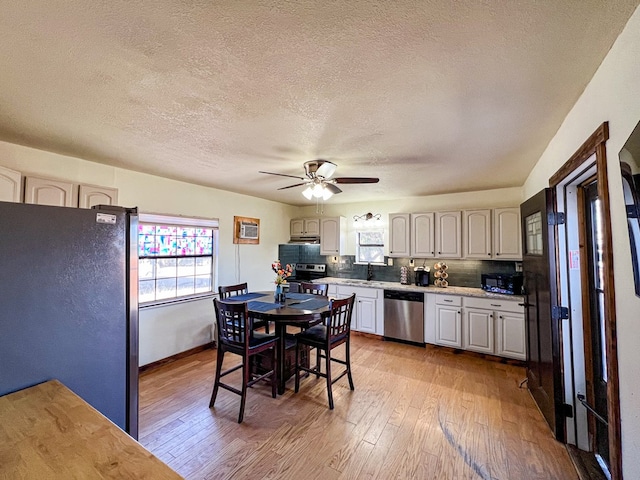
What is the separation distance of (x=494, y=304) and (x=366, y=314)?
182cm

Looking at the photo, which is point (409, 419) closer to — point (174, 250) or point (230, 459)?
point (230, 459)

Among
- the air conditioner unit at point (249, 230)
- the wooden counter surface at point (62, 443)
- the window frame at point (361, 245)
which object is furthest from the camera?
the window frame at point (361, 245)

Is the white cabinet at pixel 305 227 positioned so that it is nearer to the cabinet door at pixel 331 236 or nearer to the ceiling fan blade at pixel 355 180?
the cabinet door at pixel 331 236

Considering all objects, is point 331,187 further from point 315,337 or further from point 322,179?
point 315,337

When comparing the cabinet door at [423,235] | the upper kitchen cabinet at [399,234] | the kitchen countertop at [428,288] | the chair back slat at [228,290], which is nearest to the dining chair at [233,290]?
the chair back slat at [228,290]

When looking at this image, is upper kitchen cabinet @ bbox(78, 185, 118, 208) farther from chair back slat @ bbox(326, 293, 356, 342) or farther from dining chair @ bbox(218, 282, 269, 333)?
chair back slat @ bbox(326, 293, 356, 342)

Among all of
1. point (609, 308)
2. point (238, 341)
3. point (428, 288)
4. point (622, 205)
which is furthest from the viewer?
point (428, 288)

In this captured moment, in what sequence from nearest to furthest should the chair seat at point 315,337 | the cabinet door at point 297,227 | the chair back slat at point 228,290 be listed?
the chair seat at point 315,337
the chair back slat at point 228,290
the cabinet door at point 297,227

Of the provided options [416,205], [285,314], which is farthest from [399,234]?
[285,314]

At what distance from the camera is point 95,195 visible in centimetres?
270

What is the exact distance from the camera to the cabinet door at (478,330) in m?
3.63

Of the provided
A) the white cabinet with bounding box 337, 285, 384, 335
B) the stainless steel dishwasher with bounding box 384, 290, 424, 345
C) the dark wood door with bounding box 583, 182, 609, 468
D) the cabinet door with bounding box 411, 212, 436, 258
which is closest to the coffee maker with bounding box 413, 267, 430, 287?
the cabinet door with bounding box 411, 212, 436, 258

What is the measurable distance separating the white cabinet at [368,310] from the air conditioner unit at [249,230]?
1.80 m

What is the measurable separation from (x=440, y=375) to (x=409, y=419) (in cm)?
105
